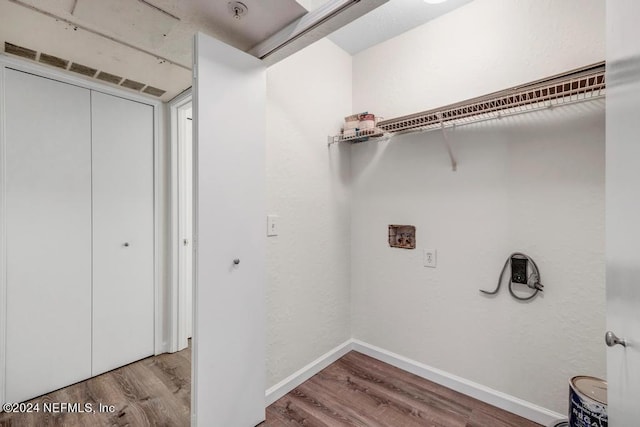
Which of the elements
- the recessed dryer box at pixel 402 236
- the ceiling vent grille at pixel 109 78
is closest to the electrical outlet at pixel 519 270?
the recessed dryer box at pixel 402 236

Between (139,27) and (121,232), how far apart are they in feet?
4.52

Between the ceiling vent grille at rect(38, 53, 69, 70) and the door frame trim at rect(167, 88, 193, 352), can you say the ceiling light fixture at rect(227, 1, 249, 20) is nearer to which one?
the door frame trim at rect(167, 88, 193, 352)

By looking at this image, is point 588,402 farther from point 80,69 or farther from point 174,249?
point 80,69

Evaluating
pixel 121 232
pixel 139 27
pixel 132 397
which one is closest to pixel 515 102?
pixel 139 27

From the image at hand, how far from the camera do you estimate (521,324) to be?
1.64m

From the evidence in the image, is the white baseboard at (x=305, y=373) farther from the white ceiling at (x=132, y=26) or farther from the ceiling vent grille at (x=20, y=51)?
the ceiling vent grille at (x=20, y=51)

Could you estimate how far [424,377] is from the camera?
1.99m

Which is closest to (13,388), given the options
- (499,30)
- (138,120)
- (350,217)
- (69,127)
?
(69,127)

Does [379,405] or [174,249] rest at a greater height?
[174,249]

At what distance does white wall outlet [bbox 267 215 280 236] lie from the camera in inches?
69.6

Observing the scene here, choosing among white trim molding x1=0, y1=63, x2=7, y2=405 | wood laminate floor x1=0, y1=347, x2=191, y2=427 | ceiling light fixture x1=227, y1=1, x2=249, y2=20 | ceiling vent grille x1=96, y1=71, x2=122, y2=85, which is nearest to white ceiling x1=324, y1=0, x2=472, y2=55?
ceiling light fixture x1=227, y1=1, x2=249, y2=20

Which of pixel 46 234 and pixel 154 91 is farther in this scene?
pixel 154 91

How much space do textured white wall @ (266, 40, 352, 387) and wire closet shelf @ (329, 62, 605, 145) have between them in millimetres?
472

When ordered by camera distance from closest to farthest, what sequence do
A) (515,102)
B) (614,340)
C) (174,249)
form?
(614,340), (515,102), (174,249)
